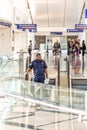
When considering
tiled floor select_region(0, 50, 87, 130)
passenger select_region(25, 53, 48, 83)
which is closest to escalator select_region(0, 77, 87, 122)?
tiled floor select_region(0, 50, 87, 130)

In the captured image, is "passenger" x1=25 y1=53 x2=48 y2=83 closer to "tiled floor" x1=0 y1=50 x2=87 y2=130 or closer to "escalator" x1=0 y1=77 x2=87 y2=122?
"escalator" x1=0 y1=77 x2=87 y2=122

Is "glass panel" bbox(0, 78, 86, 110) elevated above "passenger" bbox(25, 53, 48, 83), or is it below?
below

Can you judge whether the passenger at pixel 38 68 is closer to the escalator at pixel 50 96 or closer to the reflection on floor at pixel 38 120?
the escalator at pixel 50 96

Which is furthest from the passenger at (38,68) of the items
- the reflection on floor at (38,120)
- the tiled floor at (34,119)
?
the reflection on floor at (38,120)

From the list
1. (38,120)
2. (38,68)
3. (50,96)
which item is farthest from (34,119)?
(38,68)

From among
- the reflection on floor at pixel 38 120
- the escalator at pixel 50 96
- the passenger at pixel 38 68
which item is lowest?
the reflection on floor at pixel 38 120

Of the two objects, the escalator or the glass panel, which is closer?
the escalator

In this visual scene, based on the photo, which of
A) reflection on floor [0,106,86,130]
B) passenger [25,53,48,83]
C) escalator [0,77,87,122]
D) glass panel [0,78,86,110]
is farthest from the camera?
passenger [25,53,48,83]

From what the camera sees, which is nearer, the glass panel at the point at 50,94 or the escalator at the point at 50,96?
the escalator at the point at 50,96

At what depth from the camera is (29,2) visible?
24.6 meters

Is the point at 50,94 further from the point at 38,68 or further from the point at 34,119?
the point at 38,68

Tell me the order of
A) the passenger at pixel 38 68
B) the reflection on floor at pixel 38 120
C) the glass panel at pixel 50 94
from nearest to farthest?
the reflection on floor at pixel 38 120
the glass panel at pixel 50 94
the passenger at pixel 38 68

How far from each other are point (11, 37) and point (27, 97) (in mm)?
12446

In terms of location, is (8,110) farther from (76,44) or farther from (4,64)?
(76,44)
